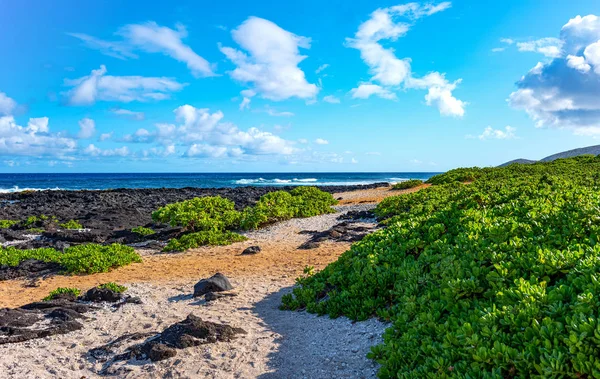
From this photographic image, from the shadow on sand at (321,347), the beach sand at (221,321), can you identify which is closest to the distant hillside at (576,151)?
the beach sand at (221,321)

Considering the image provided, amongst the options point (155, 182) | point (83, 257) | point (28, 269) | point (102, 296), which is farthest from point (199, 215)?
point (155, 182)

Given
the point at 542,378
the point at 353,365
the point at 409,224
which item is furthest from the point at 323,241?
the point at 542,378

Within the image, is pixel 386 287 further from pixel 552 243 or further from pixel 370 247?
pixel 552 243

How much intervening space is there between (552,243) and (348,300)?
3.04 m

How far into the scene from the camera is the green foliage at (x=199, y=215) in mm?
17172

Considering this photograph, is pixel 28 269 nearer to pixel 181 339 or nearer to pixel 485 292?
pixel 181 339

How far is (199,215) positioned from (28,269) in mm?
6401

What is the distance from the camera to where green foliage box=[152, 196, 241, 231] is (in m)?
17.2

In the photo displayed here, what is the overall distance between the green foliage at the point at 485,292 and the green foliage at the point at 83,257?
7089 mm

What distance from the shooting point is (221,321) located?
7.50 meters

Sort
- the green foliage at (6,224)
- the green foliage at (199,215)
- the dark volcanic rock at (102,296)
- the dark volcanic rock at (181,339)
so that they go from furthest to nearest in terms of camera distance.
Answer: the green foliage at (6,224) < the green foliage at (199,215) < the dark volcanic rock at (102,296) < the dark volcanic rock at (181,339)

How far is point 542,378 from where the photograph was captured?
116 inches

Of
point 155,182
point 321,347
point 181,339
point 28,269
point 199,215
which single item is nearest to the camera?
point 321,347

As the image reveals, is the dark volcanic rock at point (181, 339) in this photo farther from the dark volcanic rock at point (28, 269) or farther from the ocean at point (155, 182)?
the ocean at point (155, 182)
